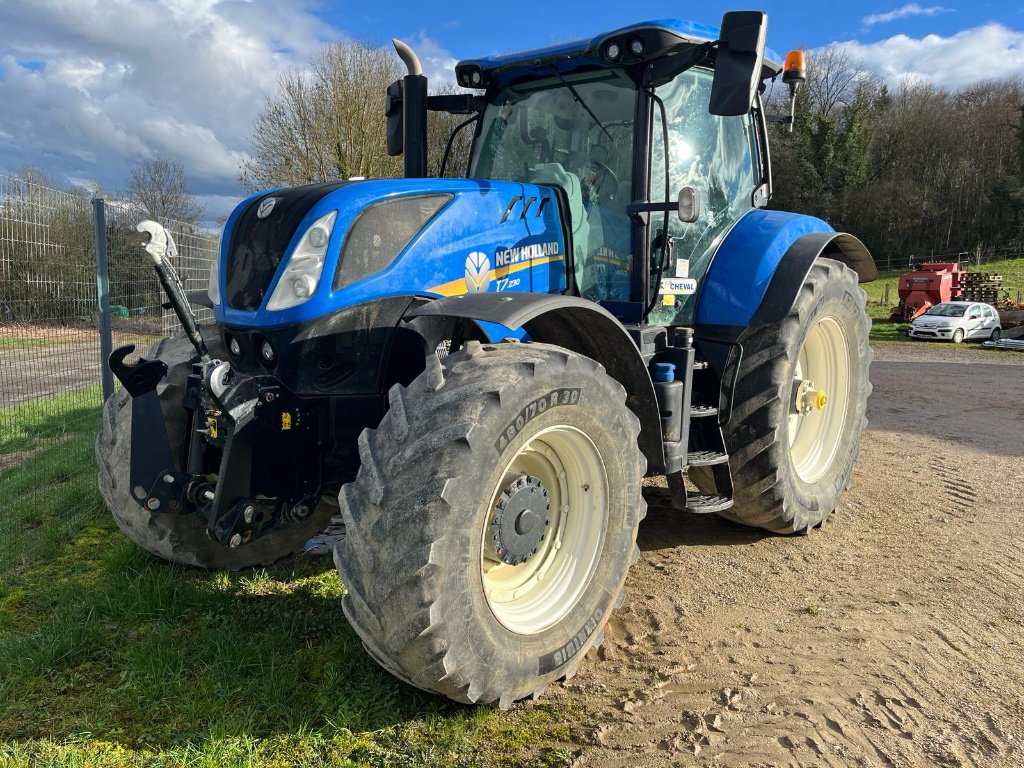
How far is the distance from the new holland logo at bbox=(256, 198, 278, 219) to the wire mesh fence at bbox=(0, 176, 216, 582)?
2.34 m

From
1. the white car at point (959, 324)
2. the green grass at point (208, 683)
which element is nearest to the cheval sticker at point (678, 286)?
the green grass at point (208, 683)

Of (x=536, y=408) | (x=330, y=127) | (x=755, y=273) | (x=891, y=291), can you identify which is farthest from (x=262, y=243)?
(x=891, y=291)

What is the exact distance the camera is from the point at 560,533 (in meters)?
2.96

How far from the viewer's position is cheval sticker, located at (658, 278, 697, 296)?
3848mm

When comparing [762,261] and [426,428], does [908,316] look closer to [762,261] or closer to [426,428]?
[762,261]

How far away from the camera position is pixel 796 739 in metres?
2.50

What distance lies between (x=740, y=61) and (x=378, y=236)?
166 centimetres

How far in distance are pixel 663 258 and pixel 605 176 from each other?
51 cm

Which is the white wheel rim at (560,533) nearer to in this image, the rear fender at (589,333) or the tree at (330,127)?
the rear fender at (589,333)

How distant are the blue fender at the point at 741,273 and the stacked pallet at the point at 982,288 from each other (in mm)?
24615

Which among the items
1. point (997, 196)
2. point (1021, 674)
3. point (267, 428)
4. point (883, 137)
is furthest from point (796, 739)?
point (883, 137)

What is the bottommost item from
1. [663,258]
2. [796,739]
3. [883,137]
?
[796,739]

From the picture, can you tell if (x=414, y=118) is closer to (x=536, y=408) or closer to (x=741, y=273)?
(x=741, y=273)

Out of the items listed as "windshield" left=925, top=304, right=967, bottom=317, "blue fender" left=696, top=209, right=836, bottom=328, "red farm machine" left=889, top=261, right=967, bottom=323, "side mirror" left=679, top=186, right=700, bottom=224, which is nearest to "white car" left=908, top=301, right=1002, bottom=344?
"windshield" left=925, top=304, right=967, bottom=317
